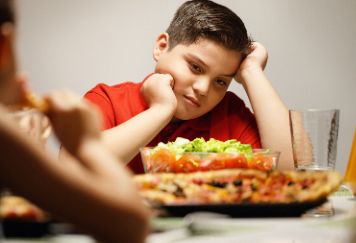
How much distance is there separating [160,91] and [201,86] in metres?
0.12

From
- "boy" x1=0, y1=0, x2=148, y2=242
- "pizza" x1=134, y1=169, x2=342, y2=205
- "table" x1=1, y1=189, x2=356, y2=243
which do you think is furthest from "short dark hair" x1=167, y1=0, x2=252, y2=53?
"boy" x1=0, y1=0, x2=148, y2=242

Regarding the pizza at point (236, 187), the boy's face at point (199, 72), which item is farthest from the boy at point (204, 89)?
the pizza at point (236, 187)

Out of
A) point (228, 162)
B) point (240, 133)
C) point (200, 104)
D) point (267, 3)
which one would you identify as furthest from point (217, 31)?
point (267, 3)

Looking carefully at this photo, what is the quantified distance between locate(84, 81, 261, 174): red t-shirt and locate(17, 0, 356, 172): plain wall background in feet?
2.34

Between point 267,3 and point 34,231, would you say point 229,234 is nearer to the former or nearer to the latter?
point 34,231

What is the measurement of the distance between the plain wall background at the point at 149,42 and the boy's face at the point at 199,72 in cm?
86

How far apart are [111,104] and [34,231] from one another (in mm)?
1132

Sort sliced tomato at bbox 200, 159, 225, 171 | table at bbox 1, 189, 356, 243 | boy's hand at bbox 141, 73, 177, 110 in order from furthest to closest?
boy's hand at bbox 141, 73, 177, 110 < sliced tomato at bbox 200, 159, 225, 171 < table at bbox 1, 189, 356, 243

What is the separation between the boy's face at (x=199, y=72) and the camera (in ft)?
5.06

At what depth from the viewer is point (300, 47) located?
2494 millimetres

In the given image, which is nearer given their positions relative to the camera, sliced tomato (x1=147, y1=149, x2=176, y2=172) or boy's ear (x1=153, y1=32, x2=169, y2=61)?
sliced tomato (x1=147, y1=149, x2=176, y2=172)

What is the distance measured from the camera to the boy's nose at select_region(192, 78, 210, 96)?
1521 mm

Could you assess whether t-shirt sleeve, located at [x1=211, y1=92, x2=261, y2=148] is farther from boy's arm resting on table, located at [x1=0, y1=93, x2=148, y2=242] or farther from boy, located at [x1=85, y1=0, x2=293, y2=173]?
boy's arm resting on table, located at [x1=0, y1=93, x2=148, y2=242]

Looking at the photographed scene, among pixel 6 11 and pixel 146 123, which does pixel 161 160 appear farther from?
pixel 6 11
